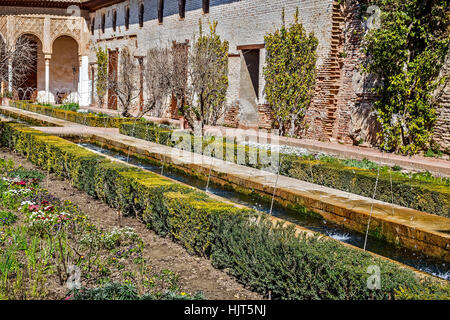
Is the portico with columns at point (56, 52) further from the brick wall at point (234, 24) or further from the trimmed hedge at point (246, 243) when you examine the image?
the trimmed hedge at point (246, 243)

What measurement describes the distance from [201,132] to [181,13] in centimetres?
807

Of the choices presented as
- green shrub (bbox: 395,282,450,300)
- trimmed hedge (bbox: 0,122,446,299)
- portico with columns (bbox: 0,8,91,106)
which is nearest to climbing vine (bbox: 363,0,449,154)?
trimmed hedge (bbox: 0,122,446,299)

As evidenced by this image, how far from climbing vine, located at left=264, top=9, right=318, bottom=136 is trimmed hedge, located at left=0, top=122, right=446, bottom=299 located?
7854 millimetres

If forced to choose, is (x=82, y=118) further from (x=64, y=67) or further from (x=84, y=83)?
(x=64, y=67)

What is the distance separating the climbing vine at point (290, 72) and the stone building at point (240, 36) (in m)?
0.24

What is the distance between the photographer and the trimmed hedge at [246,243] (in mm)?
3303

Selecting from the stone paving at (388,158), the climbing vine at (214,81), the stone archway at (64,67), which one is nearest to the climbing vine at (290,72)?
the stone paving at (388,158)

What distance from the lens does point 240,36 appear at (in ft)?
53.7

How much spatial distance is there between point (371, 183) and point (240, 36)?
1034 cm

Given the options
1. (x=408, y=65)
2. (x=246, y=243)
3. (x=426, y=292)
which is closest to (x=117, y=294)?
(x=246, y=243)

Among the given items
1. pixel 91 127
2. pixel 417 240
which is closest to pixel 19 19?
pixel 91 127

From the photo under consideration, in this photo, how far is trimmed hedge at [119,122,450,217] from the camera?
6.30 metres
